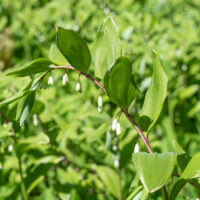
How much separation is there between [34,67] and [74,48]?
90 mm

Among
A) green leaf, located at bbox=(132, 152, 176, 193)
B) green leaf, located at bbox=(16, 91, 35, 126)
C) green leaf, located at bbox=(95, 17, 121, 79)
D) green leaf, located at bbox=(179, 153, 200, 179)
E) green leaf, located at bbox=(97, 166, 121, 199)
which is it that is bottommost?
green leaf, located at bbox=(97, 166, 121, 199)

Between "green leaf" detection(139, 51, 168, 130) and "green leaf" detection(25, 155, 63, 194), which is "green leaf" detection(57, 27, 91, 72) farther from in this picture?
"green leaf" detection(25, 155, 63, 194)

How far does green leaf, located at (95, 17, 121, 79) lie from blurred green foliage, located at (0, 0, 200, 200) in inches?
2.2

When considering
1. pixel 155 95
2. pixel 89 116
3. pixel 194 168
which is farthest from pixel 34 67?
pixel 89 116

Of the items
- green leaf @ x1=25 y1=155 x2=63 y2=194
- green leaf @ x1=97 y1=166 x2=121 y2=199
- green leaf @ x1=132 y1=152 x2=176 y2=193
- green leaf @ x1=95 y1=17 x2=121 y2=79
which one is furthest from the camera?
green leaf @ x1=97 y1=166 x2=121 y2=199

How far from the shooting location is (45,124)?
4.61 ft

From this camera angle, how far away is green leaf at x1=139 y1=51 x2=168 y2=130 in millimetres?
656

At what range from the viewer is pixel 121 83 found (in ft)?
2.13

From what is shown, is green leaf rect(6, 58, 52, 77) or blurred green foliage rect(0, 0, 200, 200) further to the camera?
blurred green foliage rect(0, 0, 200, 200)

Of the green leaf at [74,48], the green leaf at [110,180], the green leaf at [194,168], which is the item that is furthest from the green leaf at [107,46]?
the green leaf at [110,180]

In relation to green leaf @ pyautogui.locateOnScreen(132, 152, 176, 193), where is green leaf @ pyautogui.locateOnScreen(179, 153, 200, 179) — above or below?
below

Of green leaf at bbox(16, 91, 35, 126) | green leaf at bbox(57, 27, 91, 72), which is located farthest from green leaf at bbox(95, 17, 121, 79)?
green leaf at bbox(16, 91, 35, 126)

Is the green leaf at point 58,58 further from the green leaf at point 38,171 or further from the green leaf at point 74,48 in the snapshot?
the green leaf at point 38,171

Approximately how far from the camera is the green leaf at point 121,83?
62 centimetres
